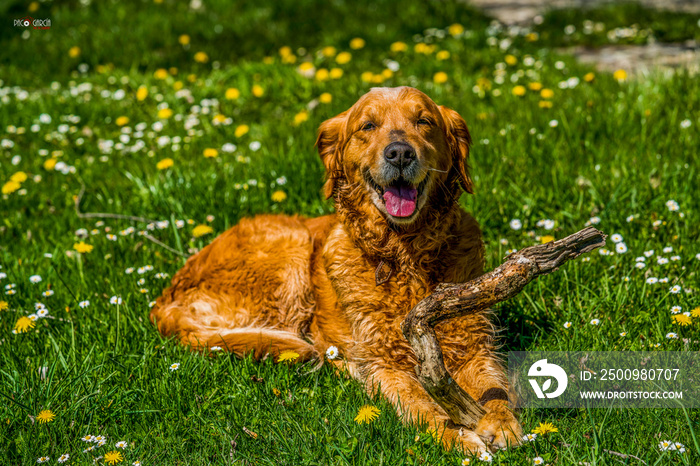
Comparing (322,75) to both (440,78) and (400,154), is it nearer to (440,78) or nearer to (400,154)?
(440,78)

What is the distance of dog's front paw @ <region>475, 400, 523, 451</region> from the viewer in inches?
88.5

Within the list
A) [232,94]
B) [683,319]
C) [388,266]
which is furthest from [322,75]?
[683,319]

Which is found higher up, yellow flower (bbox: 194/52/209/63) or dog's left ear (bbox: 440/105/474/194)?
dog's left ear (bbox: 440/105/474/194)

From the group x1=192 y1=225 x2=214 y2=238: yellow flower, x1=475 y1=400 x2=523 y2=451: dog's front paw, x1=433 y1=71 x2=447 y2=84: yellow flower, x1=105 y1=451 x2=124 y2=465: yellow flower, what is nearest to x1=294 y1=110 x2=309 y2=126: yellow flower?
x1=433 y1=71 x2=447 y2=84: yellow flower

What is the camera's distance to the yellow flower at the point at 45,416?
7.84 feet

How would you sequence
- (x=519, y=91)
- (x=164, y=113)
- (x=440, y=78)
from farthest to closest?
(x=440, y=78) → (x=164, y=113) → (x=519, y=91)

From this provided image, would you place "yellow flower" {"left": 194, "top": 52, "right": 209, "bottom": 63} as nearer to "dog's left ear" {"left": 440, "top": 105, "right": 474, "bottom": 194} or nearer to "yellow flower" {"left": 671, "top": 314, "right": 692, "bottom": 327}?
"dog's left ear" {"left": 440, "top": 105, "right": 474, "bottom": 194}

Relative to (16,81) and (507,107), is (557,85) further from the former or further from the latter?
(16,81)

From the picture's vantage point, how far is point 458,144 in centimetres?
310

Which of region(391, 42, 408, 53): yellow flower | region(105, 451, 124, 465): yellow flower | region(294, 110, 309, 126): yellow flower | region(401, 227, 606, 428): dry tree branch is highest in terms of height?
region(401, 227, 606, 428): dry tree branch

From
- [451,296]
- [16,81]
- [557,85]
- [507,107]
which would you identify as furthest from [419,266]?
[16,81]

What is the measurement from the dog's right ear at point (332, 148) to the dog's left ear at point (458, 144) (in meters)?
0.51

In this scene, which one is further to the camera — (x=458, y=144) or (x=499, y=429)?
(x=458, y=144)

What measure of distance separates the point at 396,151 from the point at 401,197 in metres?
0.21
